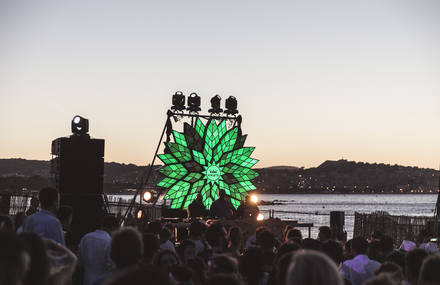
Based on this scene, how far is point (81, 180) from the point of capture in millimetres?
11602

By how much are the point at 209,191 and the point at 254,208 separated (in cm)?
172

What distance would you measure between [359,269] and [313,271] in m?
4.05

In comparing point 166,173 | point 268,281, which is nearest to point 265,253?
point 268,281

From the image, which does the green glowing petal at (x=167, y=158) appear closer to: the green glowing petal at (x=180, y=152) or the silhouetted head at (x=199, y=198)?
the green glowing petal at (x=180, y=152)

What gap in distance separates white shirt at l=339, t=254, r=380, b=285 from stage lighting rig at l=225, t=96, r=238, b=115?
35.6ft

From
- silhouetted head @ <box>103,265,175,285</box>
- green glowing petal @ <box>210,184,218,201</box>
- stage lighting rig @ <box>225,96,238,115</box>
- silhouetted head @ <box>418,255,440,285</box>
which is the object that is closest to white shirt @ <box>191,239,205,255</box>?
silhouetted head @ <box>418,255,440,285</box>

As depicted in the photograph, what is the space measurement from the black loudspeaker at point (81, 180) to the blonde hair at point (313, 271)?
896 cm

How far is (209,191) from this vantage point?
53.1 feet

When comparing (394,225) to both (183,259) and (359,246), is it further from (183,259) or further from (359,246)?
(183,259)

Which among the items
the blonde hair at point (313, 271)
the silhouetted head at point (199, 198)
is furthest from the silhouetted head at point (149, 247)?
the silhouetted head at point (199, 198)

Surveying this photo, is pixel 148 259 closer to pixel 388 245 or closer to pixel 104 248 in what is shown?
pixel 104 248

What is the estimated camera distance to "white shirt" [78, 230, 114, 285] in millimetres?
6915

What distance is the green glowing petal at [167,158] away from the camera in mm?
15446

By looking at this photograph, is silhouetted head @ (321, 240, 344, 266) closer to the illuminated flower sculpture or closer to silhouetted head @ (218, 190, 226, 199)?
silhouetted head @ (218, 190, 226, 199)
